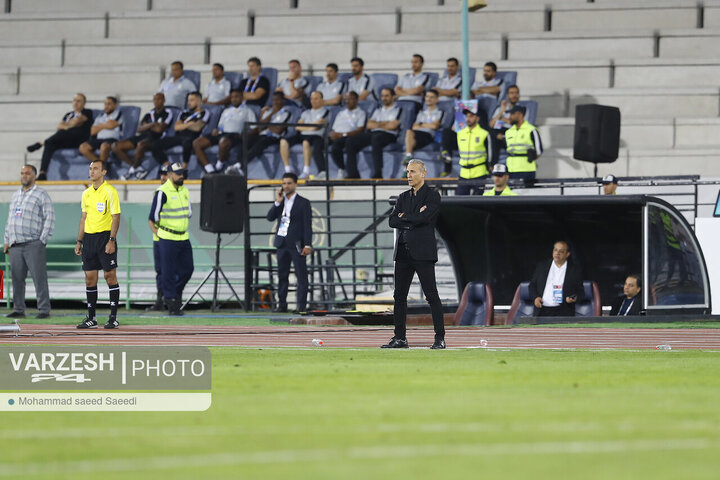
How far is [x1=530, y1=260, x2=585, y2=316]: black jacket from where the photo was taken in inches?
747

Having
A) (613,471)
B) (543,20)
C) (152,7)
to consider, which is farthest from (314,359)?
(152,7)

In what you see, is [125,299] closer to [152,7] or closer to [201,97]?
[201,97]

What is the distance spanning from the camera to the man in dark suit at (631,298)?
19219 millimetres

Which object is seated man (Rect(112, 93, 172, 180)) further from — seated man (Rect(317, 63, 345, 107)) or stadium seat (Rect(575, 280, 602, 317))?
stadium seat (Rect(575, 280, 602, 317))

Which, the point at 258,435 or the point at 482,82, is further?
the point at 482,82

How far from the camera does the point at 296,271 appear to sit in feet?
71.6

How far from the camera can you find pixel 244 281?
23.0 m

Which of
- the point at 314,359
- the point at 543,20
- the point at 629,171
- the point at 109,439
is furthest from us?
the point at 543,20

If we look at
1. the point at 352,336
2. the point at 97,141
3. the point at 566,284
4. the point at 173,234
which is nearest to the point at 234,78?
the point at 97,141

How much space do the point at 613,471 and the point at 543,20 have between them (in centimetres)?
2576

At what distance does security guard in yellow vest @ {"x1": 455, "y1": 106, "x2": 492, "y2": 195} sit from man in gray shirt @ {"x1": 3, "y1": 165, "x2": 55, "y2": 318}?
704 cm

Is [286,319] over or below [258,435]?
below

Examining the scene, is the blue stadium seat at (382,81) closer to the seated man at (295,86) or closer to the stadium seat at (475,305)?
the seated man at (295,86)

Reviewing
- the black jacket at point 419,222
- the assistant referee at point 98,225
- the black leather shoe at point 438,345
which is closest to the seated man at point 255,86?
the assistant referee at point 98,225
